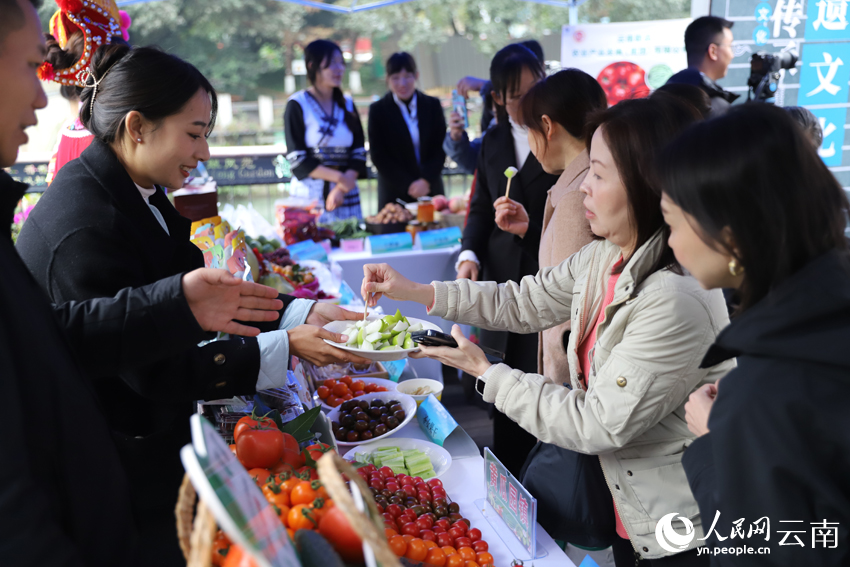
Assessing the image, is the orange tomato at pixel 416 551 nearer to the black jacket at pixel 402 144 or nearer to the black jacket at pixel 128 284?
the black jacket at pixel 128 284

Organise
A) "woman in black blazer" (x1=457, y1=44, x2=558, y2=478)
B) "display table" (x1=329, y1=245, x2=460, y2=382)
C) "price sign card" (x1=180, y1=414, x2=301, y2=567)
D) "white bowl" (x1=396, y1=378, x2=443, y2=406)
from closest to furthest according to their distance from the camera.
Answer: "price sign card" (x1=180, y1=414, x2=301, y2=567) → "white bowl" (x1=396, y1=378, x2=443, y2=406) → "woman in black blazer" (x1=457, y1=44, x2=558, y2=478) → "display table" (x1=329, y1=245, x2=460, y2=382)

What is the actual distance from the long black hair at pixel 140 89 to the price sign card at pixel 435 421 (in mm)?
1114

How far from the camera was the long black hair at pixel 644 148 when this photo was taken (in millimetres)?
1419

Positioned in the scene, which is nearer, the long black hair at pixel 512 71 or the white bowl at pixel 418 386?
the white bowl at pixel 418 386

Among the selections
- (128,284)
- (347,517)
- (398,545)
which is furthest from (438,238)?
(347,517)

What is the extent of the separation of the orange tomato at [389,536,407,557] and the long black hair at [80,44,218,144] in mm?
1190

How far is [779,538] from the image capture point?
39.4 inches

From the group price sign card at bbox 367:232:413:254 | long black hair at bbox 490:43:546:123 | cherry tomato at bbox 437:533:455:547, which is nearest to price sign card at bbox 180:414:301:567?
cherry tomato at bbox 437:533:455:547

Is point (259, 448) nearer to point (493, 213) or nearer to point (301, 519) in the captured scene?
point (301, 519)

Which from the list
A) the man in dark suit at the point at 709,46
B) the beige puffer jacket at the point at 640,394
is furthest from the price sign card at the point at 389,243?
the beige puffer jacket at the point at 640,394

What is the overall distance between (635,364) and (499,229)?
71.5 inches

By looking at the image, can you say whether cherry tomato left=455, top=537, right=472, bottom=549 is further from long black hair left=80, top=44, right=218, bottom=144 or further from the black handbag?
long black hair left=80, top=44, right=218, bottom=144

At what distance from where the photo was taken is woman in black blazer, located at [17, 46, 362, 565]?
142 cm

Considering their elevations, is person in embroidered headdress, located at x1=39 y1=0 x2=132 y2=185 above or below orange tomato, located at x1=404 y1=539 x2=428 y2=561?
above
